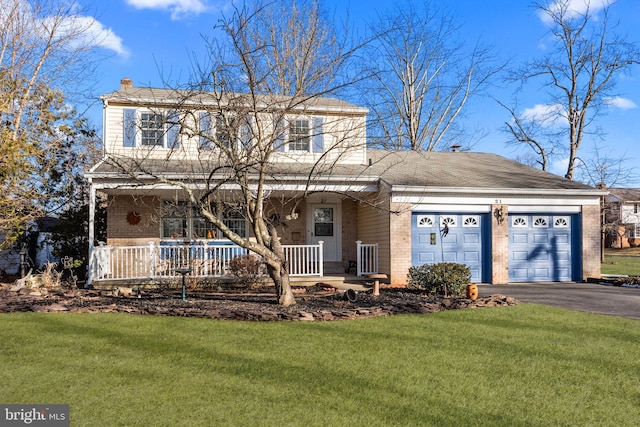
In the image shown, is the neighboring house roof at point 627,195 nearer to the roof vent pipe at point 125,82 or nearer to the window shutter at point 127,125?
the roof vent pipe at point 125,82

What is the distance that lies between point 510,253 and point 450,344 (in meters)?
8.98

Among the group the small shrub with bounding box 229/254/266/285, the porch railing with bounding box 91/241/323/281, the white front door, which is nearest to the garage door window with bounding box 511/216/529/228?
the white front door

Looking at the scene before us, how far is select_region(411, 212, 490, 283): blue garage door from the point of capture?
1429 cm

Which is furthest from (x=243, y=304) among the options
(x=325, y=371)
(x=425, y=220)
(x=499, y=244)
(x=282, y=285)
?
(x=499, y=244)

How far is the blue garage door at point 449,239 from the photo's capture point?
1429cm

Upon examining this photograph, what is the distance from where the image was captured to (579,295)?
12.3 m

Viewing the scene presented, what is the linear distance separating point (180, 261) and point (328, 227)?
508 cm

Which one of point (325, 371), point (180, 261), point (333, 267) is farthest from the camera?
point (333, 267)

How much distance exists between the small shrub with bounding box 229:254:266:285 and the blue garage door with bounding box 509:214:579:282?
7.45 metres

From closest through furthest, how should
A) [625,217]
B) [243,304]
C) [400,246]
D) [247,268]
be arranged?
[243,304] < [247,268] < [400,246] < [625,217]

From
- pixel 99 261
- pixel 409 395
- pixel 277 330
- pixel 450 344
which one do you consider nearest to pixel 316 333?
pixel 277 330

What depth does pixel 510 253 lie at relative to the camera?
15.0 meters

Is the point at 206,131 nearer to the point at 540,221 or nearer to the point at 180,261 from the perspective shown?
the point at 180,261

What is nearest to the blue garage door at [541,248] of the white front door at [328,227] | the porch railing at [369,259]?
the porch railing at [369,259]
